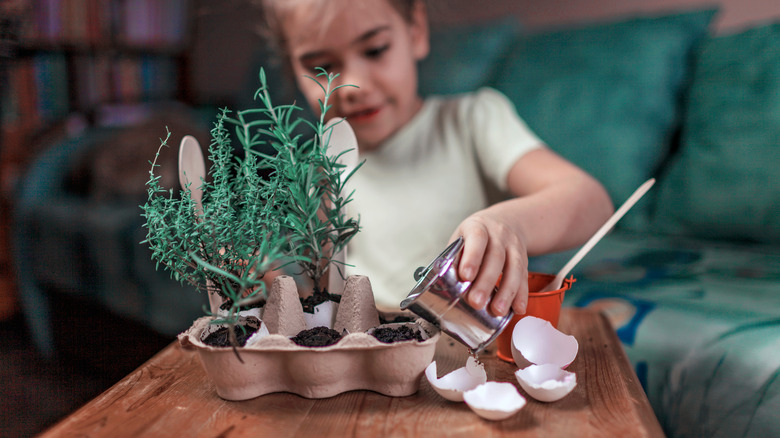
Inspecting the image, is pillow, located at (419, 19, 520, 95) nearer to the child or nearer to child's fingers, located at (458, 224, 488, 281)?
the child

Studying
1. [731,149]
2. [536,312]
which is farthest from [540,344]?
[731,149]

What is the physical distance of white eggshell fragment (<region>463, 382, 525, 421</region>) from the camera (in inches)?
15.0

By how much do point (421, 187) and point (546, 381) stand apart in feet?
2.19

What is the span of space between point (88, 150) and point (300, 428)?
1.59 metres

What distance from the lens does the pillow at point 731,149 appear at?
3.59ft

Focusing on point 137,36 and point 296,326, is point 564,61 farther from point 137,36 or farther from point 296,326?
point 137,36

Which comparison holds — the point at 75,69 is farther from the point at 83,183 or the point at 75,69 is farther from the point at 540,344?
the point at 540,344

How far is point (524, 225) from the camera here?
583mm

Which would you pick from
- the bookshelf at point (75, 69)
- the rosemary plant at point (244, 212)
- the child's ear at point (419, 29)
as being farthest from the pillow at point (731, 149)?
the bookshelf at point (75, 69)

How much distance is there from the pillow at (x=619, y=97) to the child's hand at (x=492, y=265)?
89cm

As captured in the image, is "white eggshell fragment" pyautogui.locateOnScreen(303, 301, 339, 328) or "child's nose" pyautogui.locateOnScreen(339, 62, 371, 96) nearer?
"white eggshell fragment" pyautogui.locateOnScreen(303, 301, 339, 328)

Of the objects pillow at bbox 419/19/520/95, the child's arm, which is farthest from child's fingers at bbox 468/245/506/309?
pillow at bbox 419/19/520/95

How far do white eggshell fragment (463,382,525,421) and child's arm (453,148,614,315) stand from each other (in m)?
0.06

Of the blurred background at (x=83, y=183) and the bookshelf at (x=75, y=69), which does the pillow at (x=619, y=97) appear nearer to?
the blurred background at (x=83, y=183)
